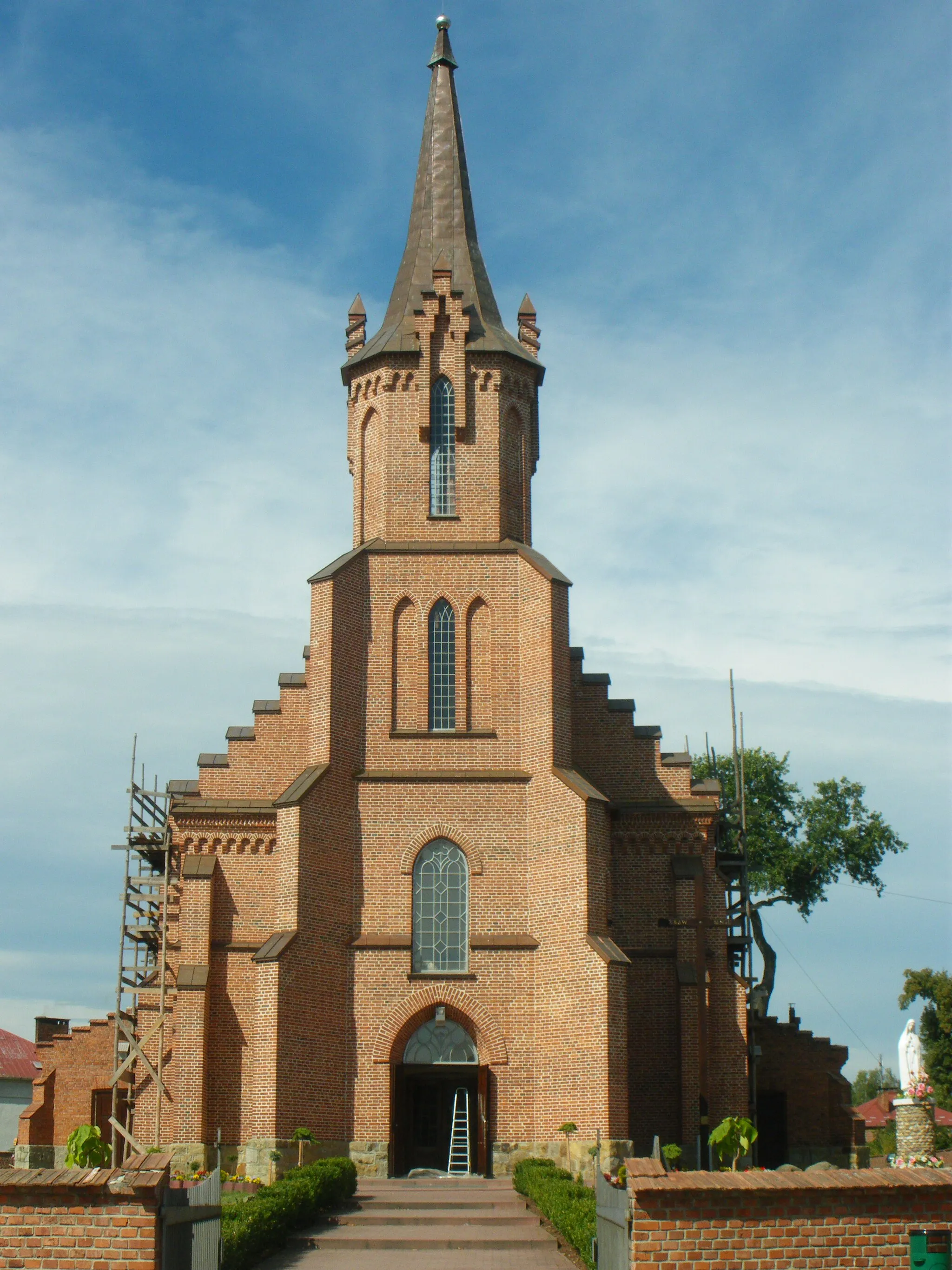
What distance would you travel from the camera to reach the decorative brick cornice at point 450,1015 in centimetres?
2822

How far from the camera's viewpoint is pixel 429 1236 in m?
20.9

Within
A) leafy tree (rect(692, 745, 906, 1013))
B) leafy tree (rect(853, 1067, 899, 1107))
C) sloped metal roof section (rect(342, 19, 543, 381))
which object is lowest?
leafy tree (rect(853, 1067, 899, 1107))

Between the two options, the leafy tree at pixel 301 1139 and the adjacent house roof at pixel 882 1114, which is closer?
the leafy tree at pixel 301 1139

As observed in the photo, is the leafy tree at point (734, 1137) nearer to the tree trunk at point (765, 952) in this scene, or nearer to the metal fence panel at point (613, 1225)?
the metal fence panel at point (613, 1225)

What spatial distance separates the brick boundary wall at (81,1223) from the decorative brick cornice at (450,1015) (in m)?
16.3

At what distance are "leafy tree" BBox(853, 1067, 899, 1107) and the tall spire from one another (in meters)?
111

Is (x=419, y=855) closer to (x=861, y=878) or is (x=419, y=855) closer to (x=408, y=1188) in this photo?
(x=408, y=1188)

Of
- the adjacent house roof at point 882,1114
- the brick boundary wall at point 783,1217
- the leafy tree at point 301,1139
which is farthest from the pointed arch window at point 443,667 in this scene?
the adjacent house roof at point 882,1114

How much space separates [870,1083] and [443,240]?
125 m

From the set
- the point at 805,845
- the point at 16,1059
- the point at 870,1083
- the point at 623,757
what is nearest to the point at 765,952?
the point at 805,845

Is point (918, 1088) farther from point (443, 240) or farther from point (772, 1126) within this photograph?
point (443, 240)

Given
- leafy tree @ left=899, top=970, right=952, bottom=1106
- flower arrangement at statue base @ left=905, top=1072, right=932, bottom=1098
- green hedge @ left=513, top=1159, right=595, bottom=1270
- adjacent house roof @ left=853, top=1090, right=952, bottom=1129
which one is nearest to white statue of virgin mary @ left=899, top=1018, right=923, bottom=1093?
flower arrangement at statue base @ left=905, top=1072, right=932, bottom=1098

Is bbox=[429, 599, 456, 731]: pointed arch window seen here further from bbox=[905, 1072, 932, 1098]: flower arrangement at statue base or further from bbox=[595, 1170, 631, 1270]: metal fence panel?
bbox=[595, 1170, 631, 1270]: metal fence panel

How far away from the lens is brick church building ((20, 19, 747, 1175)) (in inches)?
1088
